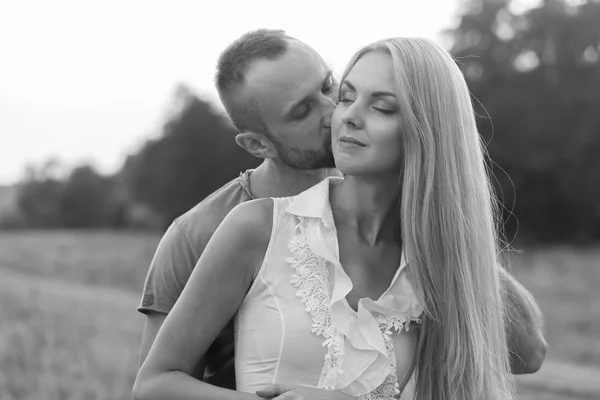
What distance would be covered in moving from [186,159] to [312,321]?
31759 mm

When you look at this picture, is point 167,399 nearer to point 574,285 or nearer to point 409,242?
point 409,242

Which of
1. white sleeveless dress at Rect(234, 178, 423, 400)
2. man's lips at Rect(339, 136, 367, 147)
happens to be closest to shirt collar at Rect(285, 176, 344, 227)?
white sleeveless dress at Rect(234, 178, 423, 400)

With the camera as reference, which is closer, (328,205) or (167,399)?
(167,399)

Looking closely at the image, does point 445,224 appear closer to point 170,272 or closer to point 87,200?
point 170,272

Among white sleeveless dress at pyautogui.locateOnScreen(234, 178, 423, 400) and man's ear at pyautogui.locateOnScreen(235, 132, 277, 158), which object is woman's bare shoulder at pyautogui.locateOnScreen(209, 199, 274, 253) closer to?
white sleeveless dress at pyautogui.locateOnScreen(234, 178, 423, 400)

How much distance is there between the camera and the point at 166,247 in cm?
307

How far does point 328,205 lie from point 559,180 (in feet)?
93.6

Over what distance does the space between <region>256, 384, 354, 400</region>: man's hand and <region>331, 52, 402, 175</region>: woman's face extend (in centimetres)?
74

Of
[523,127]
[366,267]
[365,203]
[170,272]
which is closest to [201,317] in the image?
[170,272]

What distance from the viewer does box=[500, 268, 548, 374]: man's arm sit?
322 cm

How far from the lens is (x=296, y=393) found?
2.56 meters

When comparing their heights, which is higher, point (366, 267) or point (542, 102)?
point (366, 267)

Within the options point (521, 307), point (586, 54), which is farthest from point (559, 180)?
point (521, 307)

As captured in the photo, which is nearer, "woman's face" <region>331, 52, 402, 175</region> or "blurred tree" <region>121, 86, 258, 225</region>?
"woman's face" <region>331, 52, 402, 175</region>
